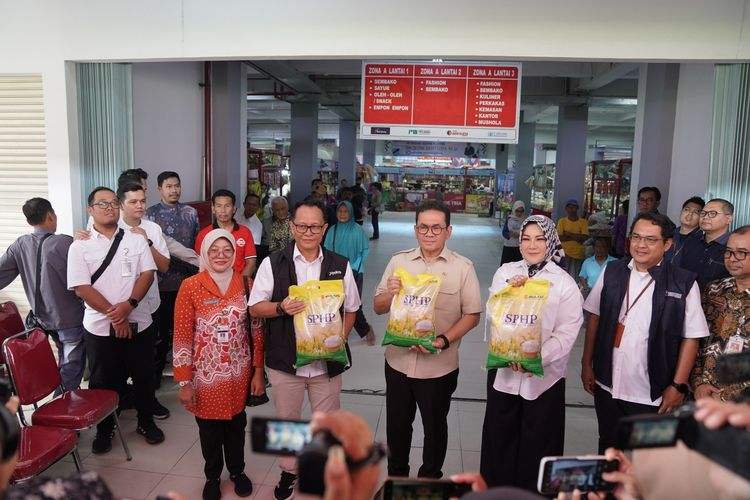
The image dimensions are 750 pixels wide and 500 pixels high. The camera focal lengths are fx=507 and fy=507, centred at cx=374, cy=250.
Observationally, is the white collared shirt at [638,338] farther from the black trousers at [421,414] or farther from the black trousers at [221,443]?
the black trousers at [221,443]

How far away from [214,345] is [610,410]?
1967 millimetres

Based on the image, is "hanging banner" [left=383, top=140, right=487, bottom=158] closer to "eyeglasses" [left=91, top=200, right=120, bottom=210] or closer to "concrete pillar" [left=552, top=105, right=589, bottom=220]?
"concrete pillar" [left=552, top=105, right=589, bottom=220]

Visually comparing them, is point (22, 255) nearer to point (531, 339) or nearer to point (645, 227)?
point (531, 339)

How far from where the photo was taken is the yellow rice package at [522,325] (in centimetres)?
218

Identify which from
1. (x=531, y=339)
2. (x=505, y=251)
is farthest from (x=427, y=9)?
(x=505, y=251)

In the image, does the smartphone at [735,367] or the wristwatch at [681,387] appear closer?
the smartphone at [735,367]

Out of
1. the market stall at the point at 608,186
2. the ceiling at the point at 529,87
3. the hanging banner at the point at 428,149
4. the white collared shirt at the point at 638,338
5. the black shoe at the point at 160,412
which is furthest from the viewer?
the hanging banner at the point at 428,149

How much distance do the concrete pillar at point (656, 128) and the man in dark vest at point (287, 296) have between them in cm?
395

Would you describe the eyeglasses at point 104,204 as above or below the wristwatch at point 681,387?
above

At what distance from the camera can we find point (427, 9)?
146 inches

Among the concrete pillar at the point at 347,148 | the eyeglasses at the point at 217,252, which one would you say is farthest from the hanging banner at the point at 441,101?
the concrete pillar at the point at 347,148

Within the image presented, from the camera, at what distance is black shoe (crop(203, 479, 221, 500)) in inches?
104

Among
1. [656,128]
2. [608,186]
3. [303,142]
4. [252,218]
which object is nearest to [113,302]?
[252,218]

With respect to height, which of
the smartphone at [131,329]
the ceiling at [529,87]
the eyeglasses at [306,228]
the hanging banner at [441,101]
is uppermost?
the ceiling at [529,87]
